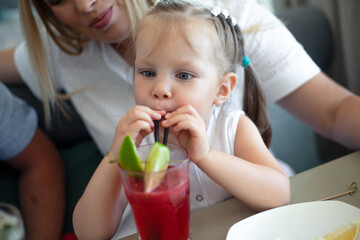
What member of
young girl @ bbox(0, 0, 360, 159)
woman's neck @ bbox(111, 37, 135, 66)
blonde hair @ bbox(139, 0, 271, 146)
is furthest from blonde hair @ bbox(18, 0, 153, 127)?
blonde hair @ bbox(139, 0, 271, 146)

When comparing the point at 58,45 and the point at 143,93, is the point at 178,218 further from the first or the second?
the point at 58,45

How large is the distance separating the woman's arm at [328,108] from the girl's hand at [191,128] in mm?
519

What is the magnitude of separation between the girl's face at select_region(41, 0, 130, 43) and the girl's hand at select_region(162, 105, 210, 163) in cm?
51

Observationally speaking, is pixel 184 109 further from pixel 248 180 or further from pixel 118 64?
pixel 118 64

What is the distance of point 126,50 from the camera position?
1.30 meters

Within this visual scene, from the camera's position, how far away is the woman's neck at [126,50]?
125 cm

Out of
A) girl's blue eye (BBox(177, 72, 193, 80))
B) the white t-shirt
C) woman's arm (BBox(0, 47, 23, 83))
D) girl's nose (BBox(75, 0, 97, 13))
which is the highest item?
girl's nose (BBox(75, 0, 97, 13))

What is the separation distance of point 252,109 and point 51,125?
100cm

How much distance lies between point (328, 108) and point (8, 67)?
52.6 inches

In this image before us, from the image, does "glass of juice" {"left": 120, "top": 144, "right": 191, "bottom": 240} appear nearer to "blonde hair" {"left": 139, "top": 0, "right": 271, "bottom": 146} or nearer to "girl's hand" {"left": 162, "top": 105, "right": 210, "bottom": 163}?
"girl's hand" {"left": 162, "top": 105, "right": 210, "bottom": 163}

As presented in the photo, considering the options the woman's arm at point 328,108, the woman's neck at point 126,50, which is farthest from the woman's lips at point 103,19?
the woman's arm at point 328,108

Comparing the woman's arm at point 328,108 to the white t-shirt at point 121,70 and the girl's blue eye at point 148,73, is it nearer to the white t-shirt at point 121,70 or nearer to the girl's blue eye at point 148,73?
the white t-shirt at point 121,70

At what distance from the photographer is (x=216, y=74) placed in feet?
2.91

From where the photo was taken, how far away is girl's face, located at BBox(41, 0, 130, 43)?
108 cm
